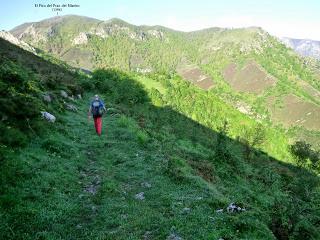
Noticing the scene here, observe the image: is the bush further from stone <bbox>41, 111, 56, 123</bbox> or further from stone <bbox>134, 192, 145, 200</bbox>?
stone <bbox>134, 192, 145, 200</bbox>

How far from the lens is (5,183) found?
12672 mm

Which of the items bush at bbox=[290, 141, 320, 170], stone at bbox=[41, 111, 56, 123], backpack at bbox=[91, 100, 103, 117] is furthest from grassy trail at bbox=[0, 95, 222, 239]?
bush at bbox=[290, 141, 320, 170]

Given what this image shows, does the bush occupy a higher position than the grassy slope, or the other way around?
the grassy slope

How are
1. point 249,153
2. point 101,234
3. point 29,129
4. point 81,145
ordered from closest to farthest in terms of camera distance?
1. point 101,234
2. point 29,129
3. point 81,145
4. point 249,153

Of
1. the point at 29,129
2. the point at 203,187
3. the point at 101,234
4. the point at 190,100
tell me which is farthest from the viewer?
the point at 190,100

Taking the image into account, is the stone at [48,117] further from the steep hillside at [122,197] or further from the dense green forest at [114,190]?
the steep hillside at [122,197]

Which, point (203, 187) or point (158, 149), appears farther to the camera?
point (158, 149)


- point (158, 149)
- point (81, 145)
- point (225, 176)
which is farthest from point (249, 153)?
point (81, 145)

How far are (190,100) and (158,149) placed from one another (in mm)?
47293

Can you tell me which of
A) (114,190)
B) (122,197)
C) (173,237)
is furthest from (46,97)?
(173,237)

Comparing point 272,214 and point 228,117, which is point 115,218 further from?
point 228,117

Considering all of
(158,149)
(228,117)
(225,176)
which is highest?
(158,149)

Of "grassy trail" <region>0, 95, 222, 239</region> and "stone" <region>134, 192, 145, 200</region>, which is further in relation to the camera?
"stone" <region>134, 192, 145, 200</region>

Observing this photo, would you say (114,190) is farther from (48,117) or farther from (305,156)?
(305,156)
